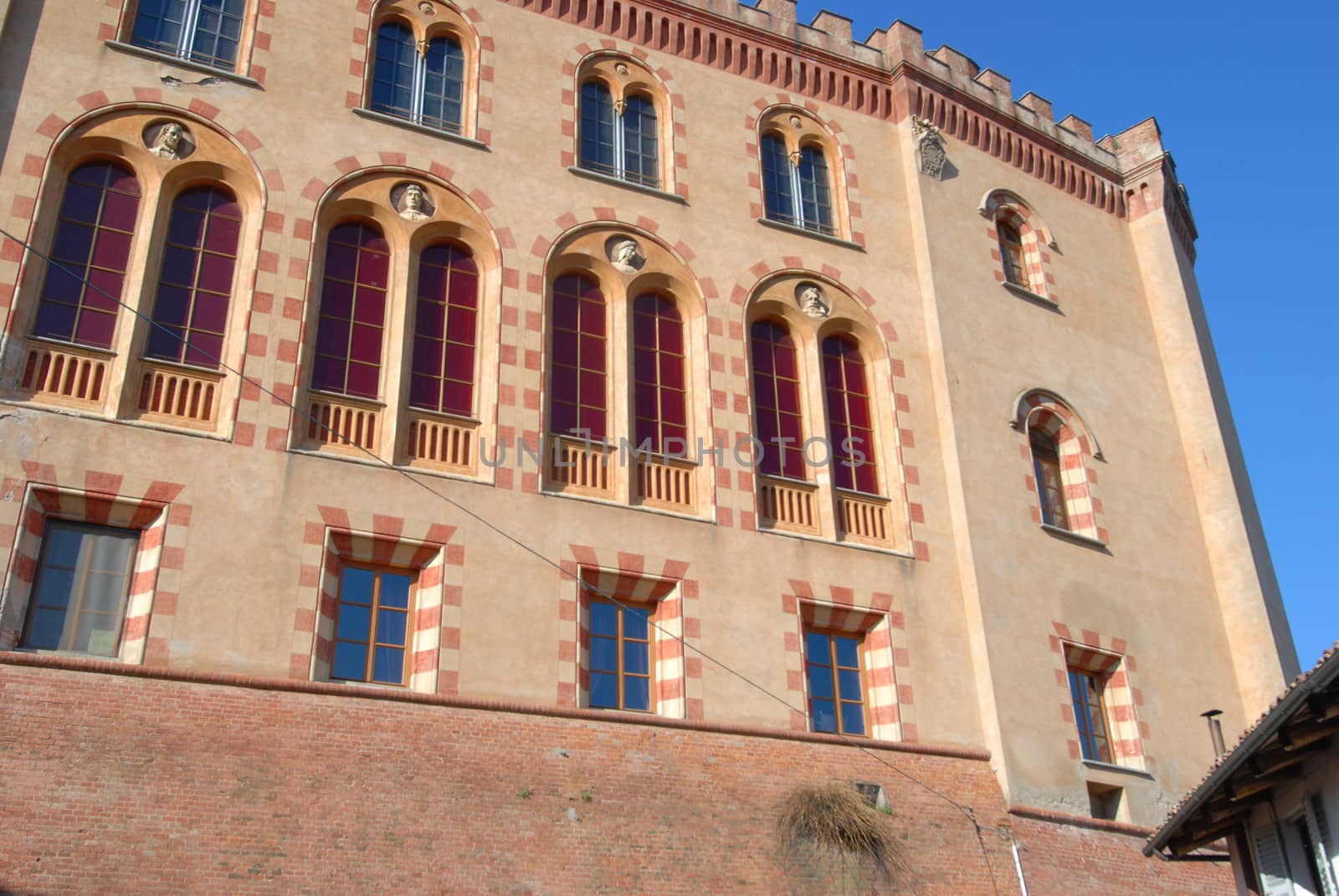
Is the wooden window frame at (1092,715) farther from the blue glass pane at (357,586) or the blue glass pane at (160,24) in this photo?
the blue glass pane at (160,24)

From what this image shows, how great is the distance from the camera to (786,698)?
18297mm

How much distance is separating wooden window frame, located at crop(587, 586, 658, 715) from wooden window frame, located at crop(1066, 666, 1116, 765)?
6.61 meters

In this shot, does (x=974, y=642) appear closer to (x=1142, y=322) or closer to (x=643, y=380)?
(x=643, y=380)

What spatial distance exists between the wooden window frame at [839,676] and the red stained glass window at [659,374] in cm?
331

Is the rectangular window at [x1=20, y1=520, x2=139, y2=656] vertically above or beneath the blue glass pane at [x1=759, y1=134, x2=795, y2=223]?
beneath

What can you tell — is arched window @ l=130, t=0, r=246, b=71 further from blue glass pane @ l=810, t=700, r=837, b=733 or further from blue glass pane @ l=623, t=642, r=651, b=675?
blue glass pane @ l=810, t=700, r=837, b=733

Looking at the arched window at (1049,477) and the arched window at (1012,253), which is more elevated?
the arched window at (1012,253)

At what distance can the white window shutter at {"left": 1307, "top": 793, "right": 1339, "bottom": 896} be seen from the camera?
13.4 m

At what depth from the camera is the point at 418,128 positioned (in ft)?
66.0

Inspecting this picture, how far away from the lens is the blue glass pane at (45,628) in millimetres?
15117

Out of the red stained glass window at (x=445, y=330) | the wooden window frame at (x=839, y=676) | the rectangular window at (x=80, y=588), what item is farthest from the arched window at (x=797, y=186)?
the rectangular window at (x=80, y=588)

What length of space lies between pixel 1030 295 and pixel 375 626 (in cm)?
1347

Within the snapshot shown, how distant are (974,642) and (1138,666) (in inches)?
130

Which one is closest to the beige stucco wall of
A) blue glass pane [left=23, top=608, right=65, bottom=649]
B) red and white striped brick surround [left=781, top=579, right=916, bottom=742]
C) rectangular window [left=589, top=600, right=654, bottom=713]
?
red and white striped brick surround [left=781, top=579, right=916, bottom=742]
